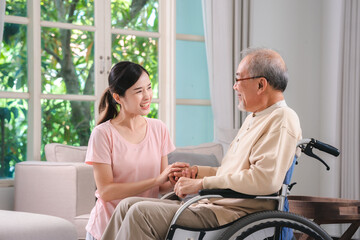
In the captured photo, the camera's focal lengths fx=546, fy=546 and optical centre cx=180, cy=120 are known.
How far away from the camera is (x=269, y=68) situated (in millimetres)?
2070

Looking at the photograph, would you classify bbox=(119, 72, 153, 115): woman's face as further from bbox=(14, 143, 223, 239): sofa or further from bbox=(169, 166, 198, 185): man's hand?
bbox=(14, 143, 223, 239): sofa

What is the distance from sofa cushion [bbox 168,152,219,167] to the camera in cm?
339

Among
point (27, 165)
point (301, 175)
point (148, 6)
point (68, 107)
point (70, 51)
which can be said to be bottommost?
point (301, 175)

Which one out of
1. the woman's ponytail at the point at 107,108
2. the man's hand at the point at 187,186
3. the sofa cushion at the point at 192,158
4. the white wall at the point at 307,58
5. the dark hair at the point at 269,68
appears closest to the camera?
the man's hand at the point at 187,186

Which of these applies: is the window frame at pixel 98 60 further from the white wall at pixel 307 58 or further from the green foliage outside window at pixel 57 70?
the white wall at pixel 307 58

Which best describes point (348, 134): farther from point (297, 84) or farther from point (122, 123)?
point (122, 123)

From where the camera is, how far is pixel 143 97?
7.39 feet

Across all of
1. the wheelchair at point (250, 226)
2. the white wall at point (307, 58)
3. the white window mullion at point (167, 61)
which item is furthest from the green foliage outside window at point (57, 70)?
the wheelchair at point (250, 226)

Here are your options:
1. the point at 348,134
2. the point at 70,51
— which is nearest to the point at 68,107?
the point at 70,51

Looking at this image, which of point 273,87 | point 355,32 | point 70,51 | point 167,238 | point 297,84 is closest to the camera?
point 167,238

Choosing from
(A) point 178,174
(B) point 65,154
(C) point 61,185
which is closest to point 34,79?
(B) point 65,154

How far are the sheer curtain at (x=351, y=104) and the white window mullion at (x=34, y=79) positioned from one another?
235cm

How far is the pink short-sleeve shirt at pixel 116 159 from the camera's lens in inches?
85.4

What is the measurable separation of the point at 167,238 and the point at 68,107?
93.1 inches
